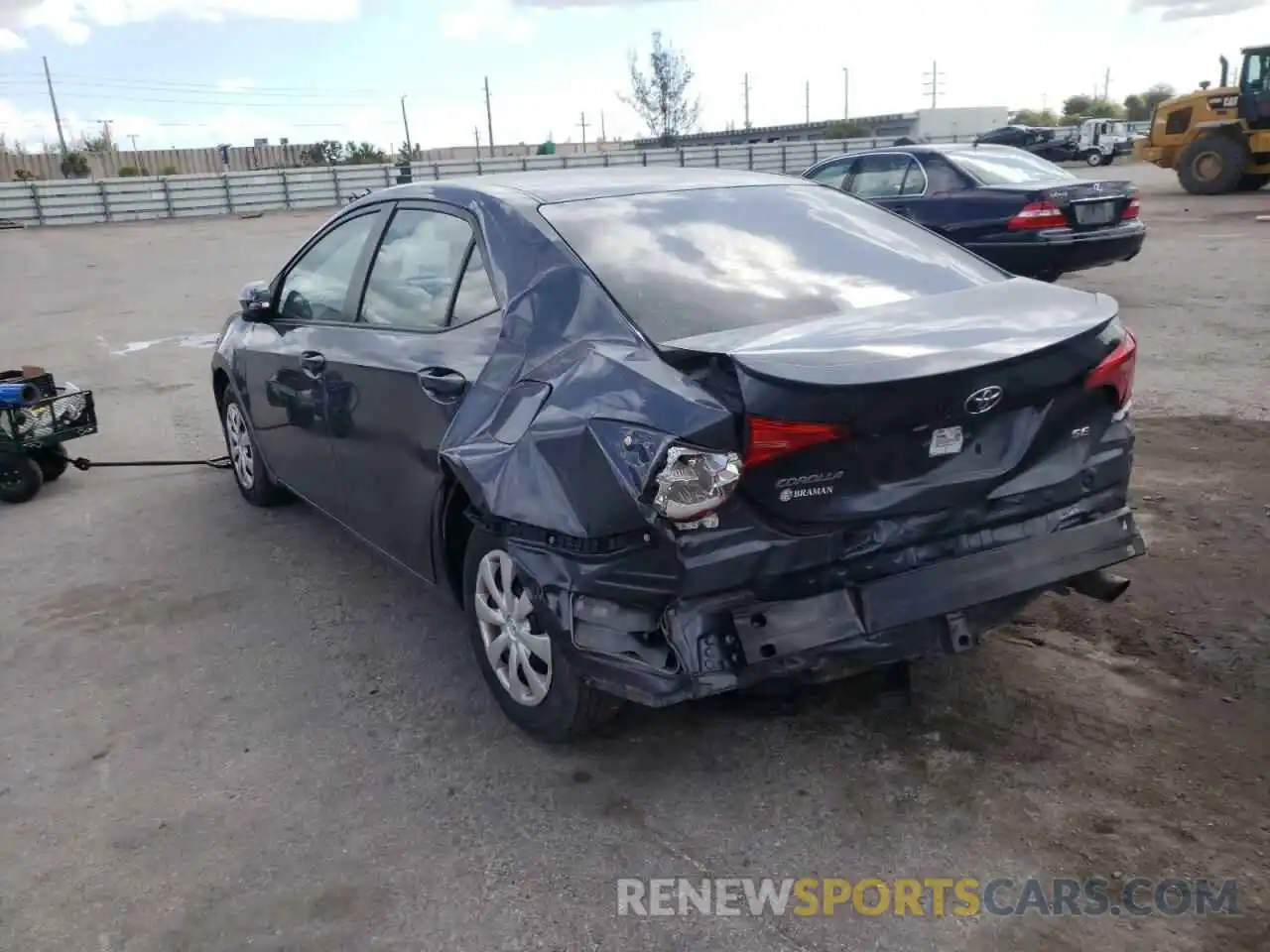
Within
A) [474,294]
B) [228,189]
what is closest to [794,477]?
[474,294]

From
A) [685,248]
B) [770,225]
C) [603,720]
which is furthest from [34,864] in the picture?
[770,225]

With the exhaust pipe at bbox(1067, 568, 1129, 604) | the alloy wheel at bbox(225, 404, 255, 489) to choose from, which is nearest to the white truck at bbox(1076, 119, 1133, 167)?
the alloy wheel at bbox(225, 404, 255, 489)

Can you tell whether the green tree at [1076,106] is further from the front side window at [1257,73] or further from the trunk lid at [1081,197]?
the trunk lid at [1081,197]

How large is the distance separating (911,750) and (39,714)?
2.97m

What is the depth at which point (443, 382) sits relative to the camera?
3.57 m

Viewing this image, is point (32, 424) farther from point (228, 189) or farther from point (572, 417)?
point (228, 189)

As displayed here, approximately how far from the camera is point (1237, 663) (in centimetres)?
365

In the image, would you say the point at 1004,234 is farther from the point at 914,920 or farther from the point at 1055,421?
the point at 914,920

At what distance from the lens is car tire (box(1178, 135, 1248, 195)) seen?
22.0m

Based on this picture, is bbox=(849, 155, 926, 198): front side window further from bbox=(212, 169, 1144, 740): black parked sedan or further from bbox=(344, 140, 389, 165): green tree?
bbox=(344, 140, 389, 165): green tree

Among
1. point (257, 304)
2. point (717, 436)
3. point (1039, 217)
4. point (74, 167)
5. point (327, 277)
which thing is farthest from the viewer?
point (74, 167)

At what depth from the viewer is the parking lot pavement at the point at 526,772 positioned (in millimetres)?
2732

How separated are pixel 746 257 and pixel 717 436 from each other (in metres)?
1.08

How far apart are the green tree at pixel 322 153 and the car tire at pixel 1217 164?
5057 centimetres
